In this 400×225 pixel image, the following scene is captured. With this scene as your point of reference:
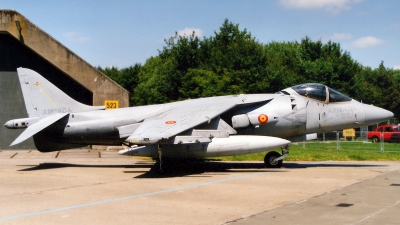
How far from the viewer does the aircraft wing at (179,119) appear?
1338cm

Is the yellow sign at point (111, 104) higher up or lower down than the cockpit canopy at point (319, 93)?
higher up

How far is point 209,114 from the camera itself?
50.1ft

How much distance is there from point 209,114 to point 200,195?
5.13 meters

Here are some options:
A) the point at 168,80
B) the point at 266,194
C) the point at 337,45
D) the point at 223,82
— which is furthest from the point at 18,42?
the point at 337,45

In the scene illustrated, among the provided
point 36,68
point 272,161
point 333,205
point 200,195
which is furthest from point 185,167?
point 36,68

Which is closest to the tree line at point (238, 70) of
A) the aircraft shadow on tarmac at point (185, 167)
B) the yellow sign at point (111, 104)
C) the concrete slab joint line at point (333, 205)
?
the yellow sign at point (111, 104)

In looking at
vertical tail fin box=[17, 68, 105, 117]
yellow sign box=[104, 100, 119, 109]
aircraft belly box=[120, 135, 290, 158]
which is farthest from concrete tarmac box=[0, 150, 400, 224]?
yellow sign box=[104, 100, 119, 109]

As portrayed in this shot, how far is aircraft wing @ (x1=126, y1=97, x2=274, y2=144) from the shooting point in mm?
13375

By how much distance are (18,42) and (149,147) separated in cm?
1440

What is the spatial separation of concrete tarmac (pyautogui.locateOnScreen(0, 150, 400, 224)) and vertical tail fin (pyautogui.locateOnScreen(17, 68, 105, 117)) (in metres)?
2.20

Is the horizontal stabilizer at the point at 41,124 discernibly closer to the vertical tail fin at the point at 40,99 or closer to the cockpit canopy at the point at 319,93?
the vertical tail fin at the point at 40,99

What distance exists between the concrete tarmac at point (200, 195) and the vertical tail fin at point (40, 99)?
2.20m

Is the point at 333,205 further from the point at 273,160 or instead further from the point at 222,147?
the point at 273,160

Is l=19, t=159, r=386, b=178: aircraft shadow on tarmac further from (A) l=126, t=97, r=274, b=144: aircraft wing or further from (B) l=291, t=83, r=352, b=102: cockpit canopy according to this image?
(B) l=291, t=83, r=352, b=102: cockpit canopy
